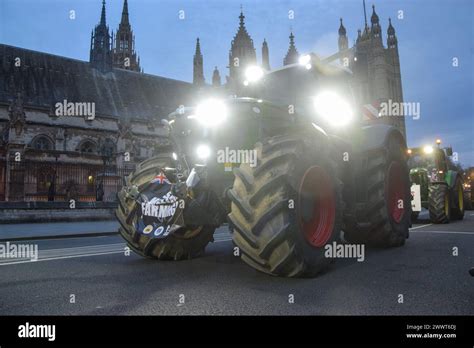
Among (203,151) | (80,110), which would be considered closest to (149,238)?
(203,151)

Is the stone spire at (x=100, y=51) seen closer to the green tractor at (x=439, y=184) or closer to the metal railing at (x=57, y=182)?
the metal railing at (x=57, y=182)

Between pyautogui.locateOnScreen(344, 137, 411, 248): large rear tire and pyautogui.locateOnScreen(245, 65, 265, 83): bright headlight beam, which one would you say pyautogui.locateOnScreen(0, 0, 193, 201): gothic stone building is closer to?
pyautogui.locateOnScreen(245, 65, 265, 83): bright headlight beam

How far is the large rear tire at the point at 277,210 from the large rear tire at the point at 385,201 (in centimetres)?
201

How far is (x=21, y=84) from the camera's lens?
116ft

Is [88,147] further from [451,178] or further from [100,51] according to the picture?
[451,178]

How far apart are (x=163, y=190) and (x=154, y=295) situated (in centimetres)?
149

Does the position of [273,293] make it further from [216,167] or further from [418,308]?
[216,167]

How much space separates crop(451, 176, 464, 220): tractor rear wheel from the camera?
1251 centimetres

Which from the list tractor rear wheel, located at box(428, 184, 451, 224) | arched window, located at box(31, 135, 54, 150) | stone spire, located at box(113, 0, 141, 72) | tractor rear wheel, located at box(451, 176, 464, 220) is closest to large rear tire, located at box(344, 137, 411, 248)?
tractor rear wheel, located at box(428, 184, 451, 224)

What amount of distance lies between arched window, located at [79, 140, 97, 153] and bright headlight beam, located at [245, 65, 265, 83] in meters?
36.4

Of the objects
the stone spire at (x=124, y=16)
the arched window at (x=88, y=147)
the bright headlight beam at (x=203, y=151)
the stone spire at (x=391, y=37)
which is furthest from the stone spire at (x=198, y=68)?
the bright headlight beam at (x=203, y=151)

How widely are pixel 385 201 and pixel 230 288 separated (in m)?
3.33
